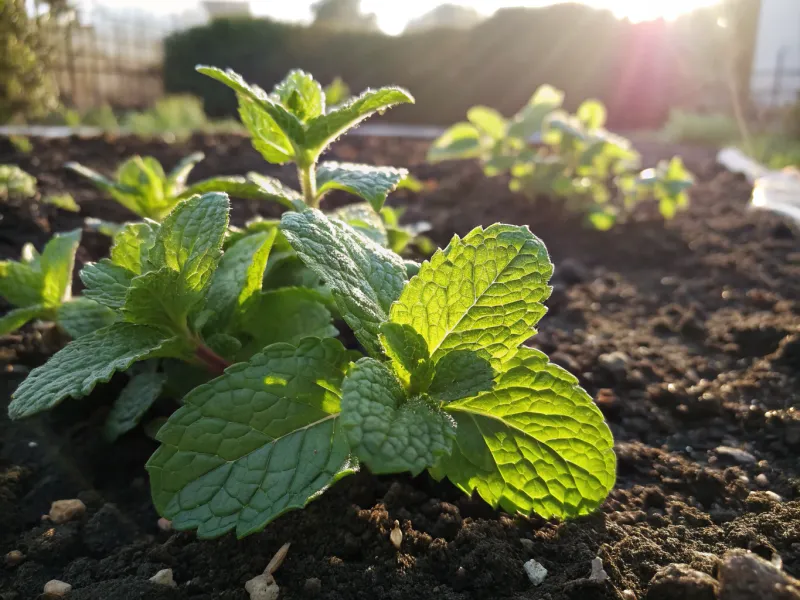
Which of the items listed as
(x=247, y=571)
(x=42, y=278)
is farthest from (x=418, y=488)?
(x=42, y=278)

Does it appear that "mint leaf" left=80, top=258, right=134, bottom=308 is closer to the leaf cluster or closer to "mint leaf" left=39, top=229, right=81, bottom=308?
the leaf cluster

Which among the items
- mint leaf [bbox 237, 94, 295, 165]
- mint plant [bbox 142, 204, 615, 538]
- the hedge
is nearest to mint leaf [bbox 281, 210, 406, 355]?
mint plant [bbox 142, 204, 615, 538]

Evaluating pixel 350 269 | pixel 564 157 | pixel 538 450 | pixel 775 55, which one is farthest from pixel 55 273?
pixel 775 55

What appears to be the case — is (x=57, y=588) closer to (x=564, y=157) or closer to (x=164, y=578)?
(x=164, y=578)

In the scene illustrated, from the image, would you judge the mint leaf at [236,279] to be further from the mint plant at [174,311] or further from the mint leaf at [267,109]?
the mint leaf at [267,109]

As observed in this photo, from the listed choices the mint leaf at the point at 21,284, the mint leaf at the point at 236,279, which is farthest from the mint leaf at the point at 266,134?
the mint leaf at the point at 21,284
